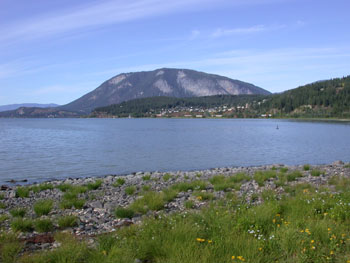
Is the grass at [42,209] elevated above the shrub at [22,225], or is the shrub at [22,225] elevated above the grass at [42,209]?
the shrub at [22,225]

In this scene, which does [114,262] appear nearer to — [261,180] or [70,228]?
[70,228]

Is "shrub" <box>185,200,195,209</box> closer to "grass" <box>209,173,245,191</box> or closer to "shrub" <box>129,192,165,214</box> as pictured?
"shrub" <box>129,192,165,214</box>

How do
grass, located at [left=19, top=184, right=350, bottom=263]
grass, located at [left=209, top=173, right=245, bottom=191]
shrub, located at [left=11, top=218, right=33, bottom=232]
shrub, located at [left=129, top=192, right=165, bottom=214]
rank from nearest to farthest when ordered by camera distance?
grass, located at [left=19, top=184, right=350, bottom=263], shrub, located at [left=11, top=218, right=33, bottom=232], shrub, located at [left=129, top=192, right=165, bottom=214], grass, located at [left=209, top=173, right=245, bottom=191]

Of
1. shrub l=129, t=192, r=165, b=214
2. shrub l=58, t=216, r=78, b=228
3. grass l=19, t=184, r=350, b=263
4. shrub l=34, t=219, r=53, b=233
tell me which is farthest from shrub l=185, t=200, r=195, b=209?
shrub l=34, t=219, r=53, b=233

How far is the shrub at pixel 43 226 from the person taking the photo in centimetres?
847

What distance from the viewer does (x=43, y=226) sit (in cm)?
855

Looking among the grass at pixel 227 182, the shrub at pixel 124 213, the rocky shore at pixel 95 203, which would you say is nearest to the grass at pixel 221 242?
the rocky shore at pixel 95 203

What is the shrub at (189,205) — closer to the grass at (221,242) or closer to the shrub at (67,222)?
the grass at (221,242)

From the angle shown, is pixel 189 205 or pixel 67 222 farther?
pixel 189 205

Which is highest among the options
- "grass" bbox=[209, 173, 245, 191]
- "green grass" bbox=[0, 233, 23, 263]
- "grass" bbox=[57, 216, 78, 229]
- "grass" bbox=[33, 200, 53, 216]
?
"green grass" bbox=[0, 233, 23, 263]

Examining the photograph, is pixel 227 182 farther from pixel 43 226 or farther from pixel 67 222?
pixel 43 226

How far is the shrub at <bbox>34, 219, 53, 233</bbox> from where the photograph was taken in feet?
27.8

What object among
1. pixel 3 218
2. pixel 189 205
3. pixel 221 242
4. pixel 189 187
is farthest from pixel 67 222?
pixel 189 187

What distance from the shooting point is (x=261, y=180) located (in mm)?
15953
